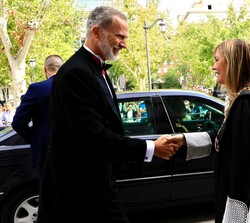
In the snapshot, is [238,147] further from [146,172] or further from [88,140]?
[146,172]

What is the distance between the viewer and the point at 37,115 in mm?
3381

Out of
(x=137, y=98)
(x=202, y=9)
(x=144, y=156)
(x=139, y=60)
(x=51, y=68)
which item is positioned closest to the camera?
(x=144, y=156)

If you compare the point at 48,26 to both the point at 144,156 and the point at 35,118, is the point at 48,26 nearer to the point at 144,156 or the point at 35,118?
the point at 35,118

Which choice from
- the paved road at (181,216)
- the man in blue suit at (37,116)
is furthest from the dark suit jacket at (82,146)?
the paved road at (181,216)

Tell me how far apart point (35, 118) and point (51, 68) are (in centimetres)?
64

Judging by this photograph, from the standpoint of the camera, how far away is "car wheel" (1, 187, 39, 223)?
12.4 feet

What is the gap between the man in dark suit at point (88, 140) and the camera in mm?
1827

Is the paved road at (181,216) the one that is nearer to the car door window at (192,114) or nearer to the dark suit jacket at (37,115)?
the car door window at (192,114)

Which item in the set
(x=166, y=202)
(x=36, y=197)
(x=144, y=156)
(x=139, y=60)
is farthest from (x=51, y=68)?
(x=139, y=60)

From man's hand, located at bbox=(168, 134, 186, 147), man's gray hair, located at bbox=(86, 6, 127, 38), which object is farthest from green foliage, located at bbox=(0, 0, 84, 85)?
man's hand, located at bbox=(168, 134, 186, 147)

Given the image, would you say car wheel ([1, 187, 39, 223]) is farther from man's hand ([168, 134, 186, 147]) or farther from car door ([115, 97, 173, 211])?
man's hand ([168, 134, 186, 147])

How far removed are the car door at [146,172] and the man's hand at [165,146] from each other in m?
1.61

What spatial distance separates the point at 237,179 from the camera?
177cm

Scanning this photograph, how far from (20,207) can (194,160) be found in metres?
1.94
